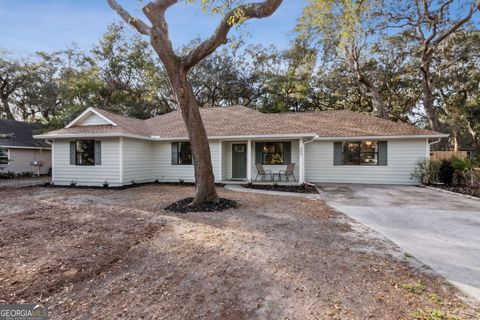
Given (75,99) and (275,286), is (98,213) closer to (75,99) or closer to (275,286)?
(275,286)

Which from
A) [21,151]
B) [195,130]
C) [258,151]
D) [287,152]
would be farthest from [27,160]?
[287,152]

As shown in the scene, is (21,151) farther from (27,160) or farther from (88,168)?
(88,168)

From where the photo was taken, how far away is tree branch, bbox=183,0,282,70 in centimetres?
615

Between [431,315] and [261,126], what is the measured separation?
10599 millimetres

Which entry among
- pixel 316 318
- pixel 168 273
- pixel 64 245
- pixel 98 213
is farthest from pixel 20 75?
pixel 316 318

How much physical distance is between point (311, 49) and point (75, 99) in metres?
20.4

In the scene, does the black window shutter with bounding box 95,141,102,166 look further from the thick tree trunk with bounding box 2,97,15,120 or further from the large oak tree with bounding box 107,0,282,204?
the thick tree trunk with bounding box 2,97,15,120

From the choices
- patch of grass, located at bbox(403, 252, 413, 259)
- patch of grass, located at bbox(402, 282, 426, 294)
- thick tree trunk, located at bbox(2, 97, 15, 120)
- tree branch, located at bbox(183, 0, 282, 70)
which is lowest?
patch of grass, located at bbox(402, 282, 426, 294)

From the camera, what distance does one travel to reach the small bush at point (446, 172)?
10.9m

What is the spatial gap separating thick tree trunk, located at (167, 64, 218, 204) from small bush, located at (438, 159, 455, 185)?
1042cm

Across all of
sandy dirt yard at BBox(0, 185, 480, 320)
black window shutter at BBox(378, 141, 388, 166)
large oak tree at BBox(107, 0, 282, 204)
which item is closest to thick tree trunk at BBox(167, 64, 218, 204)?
large oak tree at BBox(107, 0, 282, 204)

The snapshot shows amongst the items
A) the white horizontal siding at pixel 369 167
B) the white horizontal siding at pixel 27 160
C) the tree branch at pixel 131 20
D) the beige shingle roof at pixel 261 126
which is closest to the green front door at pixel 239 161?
the beige shingle roof at pixel 261 126

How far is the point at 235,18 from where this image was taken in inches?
247

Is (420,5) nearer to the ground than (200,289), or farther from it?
farther from it
